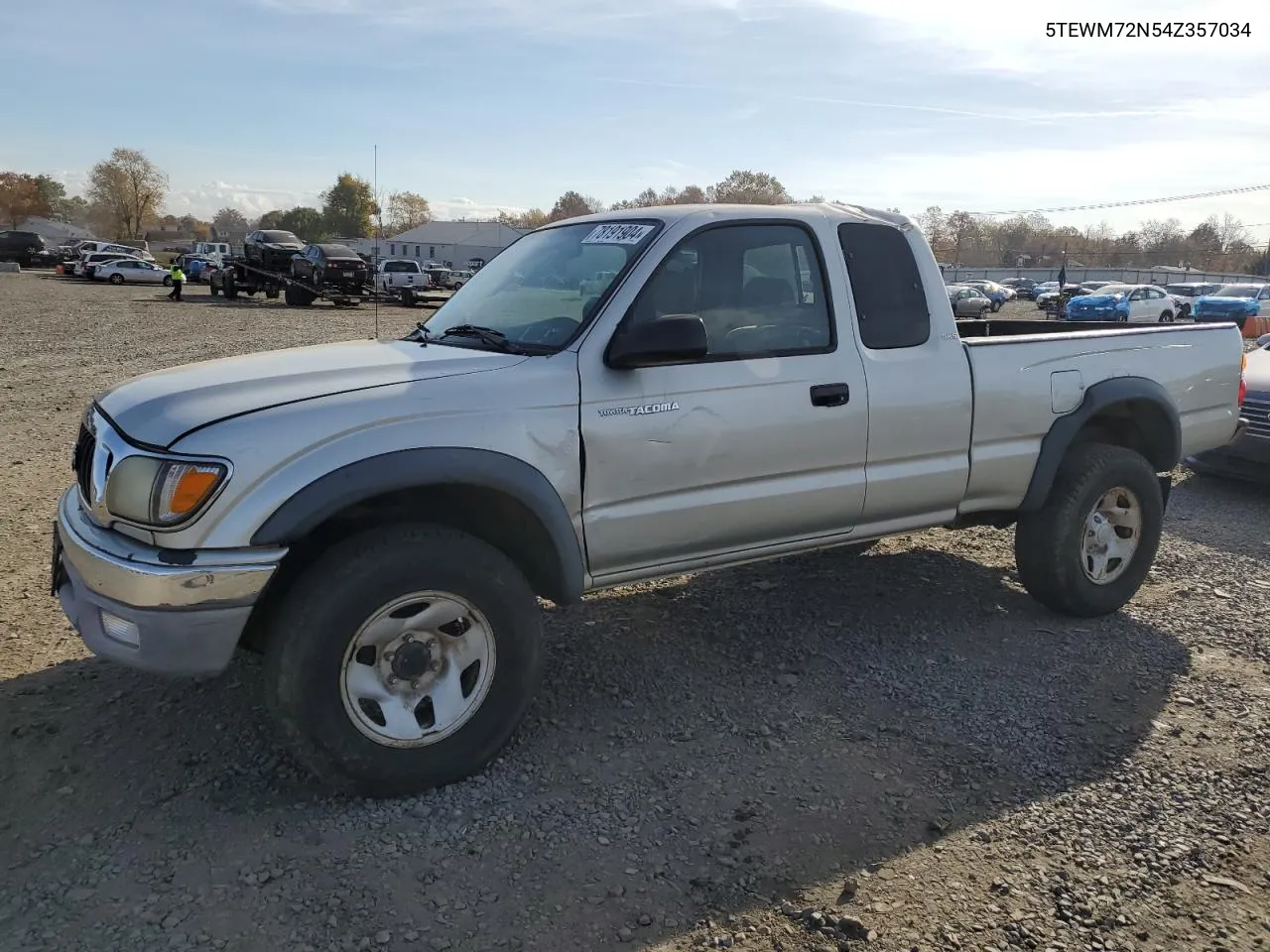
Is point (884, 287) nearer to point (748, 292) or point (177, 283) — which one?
point (748, 292)

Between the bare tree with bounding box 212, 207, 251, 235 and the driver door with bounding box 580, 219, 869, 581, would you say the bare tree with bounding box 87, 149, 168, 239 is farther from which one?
the driver door with bounding box 580, 219, 869, 581

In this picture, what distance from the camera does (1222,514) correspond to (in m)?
7.34

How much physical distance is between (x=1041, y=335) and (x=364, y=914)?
3846mm

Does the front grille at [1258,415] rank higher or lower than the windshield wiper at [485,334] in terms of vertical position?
lower

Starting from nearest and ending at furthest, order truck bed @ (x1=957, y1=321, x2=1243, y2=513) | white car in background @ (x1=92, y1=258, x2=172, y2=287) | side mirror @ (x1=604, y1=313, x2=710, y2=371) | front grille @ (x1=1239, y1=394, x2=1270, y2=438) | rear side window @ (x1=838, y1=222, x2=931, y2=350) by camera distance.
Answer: side mirror @ (x1=604, y1=313, x2=710, y2=371) < rear side window @ (x1=838, y1=222, x2=931, y2=350) < truck bed @ (x1=957, y1=321, x2=1243, y2=513) < front grille @ (x1=1239, y1=394, x2=1270, y2=438) < white car in background @ (x1=92, y1=258, x2=172, y2=287)

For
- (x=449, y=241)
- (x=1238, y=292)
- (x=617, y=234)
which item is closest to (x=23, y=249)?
(x=449, y=241)

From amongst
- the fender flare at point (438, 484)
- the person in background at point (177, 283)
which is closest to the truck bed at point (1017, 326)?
the fender flare at point (438, 484)

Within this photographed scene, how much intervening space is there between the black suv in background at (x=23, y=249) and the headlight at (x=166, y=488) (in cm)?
6106

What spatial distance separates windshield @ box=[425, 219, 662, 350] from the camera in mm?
3621

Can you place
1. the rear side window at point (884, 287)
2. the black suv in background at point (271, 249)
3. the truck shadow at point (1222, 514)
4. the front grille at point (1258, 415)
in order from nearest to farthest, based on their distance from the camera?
the rear side window at point (884, 287) → the truck shadow at point (1222, 514) → the front grille at point (1258, 415) → the black suv in background at point (271, 249)

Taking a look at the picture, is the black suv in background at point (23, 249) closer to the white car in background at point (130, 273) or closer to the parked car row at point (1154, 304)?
the white car in background at point (130, 273)

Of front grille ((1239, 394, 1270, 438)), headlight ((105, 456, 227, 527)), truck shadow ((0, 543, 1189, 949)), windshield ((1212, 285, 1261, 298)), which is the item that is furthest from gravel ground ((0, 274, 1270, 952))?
windshield ((1212, 285, 1261, 298))

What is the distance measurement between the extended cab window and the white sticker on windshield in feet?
0.58

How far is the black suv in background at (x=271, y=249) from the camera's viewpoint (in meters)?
32.4
